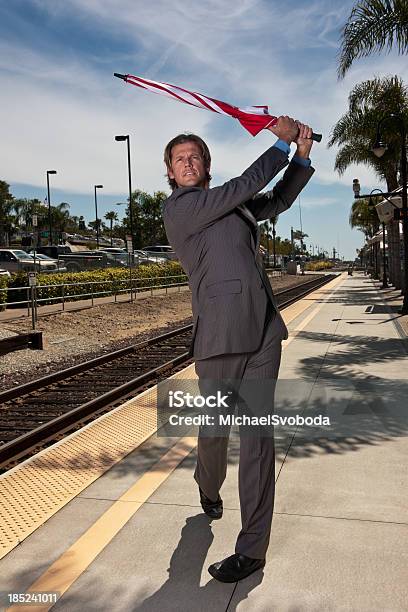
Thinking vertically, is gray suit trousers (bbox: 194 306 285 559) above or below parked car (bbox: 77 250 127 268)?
below

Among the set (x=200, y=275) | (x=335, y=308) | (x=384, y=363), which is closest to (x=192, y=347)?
(x=200, y=275)

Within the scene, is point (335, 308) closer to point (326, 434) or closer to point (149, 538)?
point (326, 434)

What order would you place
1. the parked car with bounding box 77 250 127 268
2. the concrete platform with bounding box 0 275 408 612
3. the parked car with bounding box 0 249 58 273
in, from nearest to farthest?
1. the concrete platform with bounding box 0 275 408 612
2. the parked car with bounding box 0 249 58 273
3. the parked car with bounding box 77 250 127 268

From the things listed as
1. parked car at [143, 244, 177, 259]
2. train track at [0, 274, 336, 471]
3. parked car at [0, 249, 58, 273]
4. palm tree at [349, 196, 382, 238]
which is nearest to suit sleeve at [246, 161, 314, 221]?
train track at [0, 274, 336, 471]

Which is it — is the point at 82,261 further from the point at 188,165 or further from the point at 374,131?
the point at 188,165

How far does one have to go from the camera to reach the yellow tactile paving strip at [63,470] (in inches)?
139

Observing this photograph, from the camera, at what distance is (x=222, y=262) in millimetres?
2643

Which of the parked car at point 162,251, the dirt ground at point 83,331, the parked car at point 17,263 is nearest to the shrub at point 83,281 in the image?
the dirt ground at point 83,331

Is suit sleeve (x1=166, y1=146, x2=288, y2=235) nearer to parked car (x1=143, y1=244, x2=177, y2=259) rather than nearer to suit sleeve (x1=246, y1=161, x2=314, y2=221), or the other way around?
suit sleeve (x1=246, y1=161, x2=314, y2=221)

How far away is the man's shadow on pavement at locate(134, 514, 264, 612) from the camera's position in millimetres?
2551

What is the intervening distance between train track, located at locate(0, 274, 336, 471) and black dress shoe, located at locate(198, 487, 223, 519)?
2.37 meters

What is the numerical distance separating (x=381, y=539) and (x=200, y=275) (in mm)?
1676

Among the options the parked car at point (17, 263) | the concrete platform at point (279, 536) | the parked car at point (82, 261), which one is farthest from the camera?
the parked car at point (82, 261)

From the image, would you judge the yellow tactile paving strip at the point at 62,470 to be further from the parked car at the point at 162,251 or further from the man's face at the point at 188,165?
the parked car at the point at 162,251
